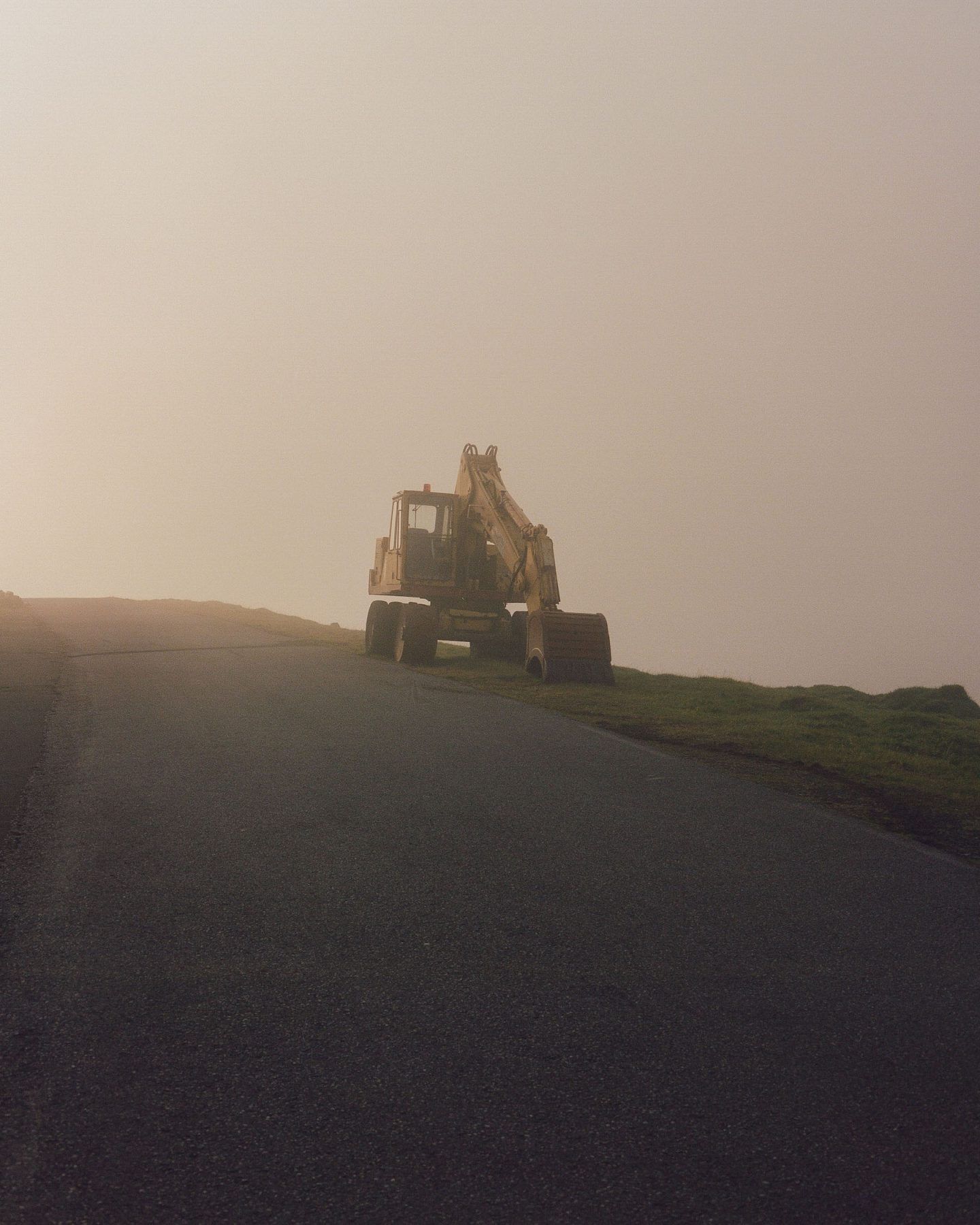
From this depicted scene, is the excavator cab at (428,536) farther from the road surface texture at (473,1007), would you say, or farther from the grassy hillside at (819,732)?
the road surface texture at (473,1007)

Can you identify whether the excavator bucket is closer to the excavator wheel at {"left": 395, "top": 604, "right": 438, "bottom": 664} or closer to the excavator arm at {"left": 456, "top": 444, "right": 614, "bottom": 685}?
the excavator arm at {"left": 456, "top": 444, "right": 614, "bottom": 685}

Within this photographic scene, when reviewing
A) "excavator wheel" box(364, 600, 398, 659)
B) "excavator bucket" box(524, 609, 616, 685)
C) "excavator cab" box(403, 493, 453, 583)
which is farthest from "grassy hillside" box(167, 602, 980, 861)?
"excavator cab" box(403, 493, 453, 583)

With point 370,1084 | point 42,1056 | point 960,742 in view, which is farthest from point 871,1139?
point 960,742

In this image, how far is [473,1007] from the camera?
371 centimetres

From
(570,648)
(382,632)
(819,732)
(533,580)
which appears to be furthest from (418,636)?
(819,732)

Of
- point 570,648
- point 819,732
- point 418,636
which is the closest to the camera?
point 819,732

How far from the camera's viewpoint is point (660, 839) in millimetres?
6301

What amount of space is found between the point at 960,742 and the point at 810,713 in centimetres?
247

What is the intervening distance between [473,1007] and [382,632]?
17.6 m

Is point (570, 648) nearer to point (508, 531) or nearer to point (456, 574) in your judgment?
point (508, 531)

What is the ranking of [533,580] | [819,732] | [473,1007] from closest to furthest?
[473,1007]
[819,732]
[533,580]

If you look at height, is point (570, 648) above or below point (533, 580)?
below

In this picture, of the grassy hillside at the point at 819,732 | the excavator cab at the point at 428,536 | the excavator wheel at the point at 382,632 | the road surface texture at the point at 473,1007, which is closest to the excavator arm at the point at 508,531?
the excavator cab at the point at 428,536

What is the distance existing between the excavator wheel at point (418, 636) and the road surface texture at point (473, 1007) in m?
11.8
